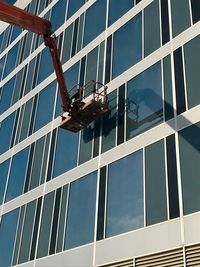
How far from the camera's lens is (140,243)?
18781mm

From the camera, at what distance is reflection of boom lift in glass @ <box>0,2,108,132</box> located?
25.0 metres

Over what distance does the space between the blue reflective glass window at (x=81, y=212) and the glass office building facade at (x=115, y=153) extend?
0.22 ft

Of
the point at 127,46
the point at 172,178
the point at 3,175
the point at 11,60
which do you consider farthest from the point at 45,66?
the point at 172,178

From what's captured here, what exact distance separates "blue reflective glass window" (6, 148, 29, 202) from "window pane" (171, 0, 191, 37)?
14.7 meters

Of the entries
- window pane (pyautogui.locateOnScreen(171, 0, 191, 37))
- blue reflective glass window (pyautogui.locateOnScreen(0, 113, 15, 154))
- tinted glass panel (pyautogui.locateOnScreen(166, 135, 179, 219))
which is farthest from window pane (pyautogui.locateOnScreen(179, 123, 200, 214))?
blue reflective glass window (pyautogui.locateOnScreen(0, 113, 15, 154))

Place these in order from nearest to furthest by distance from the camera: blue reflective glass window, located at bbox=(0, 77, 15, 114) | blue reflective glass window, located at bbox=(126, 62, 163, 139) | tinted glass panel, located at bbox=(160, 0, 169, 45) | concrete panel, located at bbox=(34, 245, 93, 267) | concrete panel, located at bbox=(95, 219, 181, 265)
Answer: concrete panel, located at bbox=(95, 219, 181, 265) < concrete panel, located at bbox=(34, 245, 93, 267) < blue reflective glass window, located at bbox=(126, 62, 163, 139) < tinted glass panel, located at bbox=(160, 0, 169, 45) < blue reflective glass window, located at bbox=(0, 77, 15, 114)

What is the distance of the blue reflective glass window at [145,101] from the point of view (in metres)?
21.5

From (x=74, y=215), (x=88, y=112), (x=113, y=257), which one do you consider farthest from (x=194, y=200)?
(x=88, y=112)

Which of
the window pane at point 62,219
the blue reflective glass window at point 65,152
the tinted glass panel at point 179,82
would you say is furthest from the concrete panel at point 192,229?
the blue reflective glass window at point 65,152

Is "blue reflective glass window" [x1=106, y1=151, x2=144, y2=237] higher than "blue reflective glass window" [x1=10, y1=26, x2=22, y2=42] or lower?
lower

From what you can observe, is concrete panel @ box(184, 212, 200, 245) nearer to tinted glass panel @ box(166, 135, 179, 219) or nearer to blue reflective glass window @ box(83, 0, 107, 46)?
tinted glass panel @ box(166, 135, 179, 219)

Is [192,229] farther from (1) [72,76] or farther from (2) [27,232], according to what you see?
(1) [72,76]

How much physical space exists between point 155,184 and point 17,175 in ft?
49.4

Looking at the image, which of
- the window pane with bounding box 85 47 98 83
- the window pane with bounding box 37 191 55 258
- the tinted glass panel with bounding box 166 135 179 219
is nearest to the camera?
the tinted glass panel with bounding box 166 135 179 219
